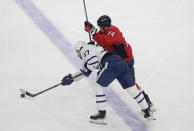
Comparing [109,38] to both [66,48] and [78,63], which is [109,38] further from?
[66,48]

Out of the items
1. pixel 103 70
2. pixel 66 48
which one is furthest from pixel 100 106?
pixel 66 48

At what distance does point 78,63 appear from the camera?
4.25 metres

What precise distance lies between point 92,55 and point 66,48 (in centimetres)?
137

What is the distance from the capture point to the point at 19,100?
354cm

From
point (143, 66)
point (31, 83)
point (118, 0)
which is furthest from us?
point (118, 0)

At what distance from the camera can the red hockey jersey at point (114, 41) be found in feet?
10.8

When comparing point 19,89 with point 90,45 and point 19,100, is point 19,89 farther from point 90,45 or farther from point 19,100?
point 90,45

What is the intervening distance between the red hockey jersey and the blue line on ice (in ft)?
1.72

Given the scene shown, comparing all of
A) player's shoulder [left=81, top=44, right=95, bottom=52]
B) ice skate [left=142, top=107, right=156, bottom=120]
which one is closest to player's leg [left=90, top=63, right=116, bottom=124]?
player's shoulder [left=81, top=44, right=95, bottom=52]

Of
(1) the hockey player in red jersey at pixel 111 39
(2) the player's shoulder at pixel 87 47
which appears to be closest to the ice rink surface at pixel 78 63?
(1) the hockey player in red jersey at pixel 111 39

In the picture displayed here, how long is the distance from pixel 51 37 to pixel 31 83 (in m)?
0.97

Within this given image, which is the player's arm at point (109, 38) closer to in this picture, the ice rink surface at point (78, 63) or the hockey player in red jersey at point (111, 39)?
the hockey player in red jersey at point (111, 39)

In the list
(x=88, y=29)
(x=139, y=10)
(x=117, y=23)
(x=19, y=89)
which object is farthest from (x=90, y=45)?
(x=139, y=10)

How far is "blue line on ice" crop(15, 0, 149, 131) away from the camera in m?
3.40
